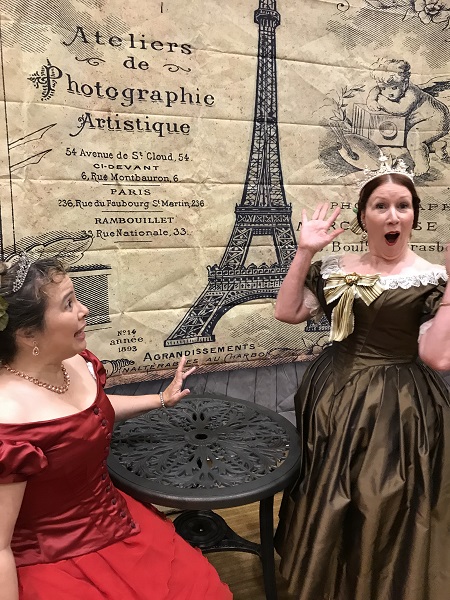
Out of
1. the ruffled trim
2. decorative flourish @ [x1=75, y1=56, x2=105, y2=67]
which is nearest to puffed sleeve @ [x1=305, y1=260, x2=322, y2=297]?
the ruffled trim

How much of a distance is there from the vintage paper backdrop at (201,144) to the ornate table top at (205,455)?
1.79 ft

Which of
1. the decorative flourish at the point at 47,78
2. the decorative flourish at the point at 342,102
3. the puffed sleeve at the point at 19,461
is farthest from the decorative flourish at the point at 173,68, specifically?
the puffed sleeve at the point at 19,461

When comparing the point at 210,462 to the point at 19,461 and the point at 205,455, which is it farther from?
the point at 19,461

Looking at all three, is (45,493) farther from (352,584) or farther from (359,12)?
(359,12)

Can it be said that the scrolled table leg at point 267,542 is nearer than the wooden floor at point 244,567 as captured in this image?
Yes

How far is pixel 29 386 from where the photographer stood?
1012 millimetres

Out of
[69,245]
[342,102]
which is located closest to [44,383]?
[69,245]

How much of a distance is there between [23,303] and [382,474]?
0.99 m

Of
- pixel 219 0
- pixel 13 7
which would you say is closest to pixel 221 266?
pixel 219 0

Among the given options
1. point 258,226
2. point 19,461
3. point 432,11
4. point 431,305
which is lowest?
point 19,461

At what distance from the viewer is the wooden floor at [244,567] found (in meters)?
1.62

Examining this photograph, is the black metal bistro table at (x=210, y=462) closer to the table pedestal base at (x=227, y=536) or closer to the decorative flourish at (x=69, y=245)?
the table pedestal base at (x=227, y=536)

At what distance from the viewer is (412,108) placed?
2.24 metres

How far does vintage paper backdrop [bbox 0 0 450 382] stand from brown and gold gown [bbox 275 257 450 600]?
82 cm
